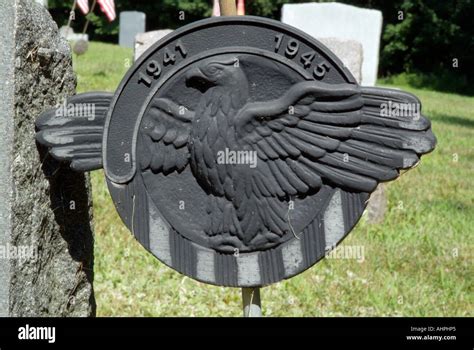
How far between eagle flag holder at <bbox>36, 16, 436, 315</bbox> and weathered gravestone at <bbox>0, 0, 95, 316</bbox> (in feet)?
0.37

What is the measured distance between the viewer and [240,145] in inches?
98.3

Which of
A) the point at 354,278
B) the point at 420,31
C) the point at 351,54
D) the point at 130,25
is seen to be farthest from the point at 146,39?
the point at 420,31

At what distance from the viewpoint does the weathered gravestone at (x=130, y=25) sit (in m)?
21.9

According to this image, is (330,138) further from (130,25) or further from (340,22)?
(130,25)

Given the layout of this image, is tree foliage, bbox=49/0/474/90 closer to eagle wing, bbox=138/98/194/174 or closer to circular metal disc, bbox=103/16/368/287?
circular metal disc, bbox=103/16/368/287

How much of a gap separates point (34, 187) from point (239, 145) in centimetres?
73

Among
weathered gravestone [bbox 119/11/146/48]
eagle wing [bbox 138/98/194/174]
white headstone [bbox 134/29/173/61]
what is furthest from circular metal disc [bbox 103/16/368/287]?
weathered gravestone [bbox 119/11/146/48]

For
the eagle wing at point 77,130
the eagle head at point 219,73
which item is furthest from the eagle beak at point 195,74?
the eagle wing at point 77,130

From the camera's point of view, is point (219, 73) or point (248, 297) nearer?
point (219, 73)

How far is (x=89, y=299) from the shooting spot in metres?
3.01

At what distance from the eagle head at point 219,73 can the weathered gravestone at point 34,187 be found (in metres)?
0.55

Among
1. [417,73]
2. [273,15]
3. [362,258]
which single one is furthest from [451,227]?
[273,15]

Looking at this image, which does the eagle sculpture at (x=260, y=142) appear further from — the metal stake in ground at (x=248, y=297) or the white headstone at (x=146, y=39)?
the white headstone at (x=146, y=39)
